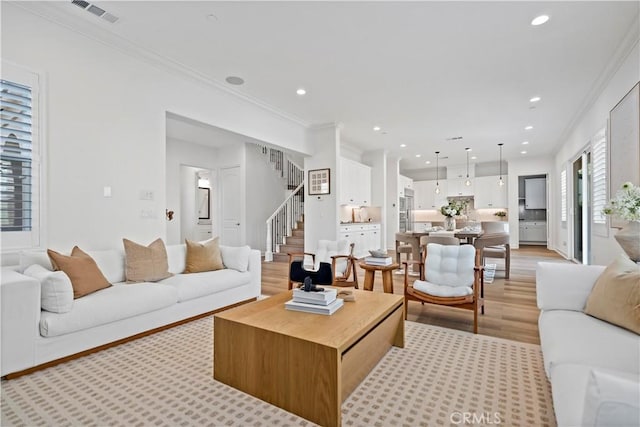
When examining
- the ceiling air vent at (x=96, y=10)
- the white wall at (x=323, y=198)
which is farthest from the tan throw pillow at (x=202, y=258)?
the white wall at (x=323, y=198)

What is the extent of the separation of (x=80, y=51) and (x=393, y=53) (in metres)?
3.34

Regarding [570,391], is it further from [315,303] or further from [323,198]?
[323,198]

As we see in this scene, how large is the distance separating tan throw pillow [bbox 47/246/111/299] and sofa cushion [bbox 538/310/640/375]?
3272mm

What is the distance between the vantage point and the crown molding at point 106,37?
2.89 meters

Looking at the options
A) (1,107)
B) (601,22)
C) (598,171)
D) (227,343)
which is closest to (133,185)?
(1,107)

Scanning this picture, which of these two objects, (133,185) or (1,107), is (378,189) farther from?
(1,107)

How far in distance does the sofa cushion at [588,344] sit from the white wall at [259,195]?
22.2 feet

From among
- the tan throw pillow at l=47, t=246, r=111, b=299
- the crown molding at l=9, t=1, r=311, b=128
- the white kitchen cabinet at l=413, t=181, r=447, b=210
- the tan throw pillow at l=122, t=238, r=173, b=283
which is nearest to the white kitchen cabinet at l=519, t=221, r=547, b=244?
the white kitchen cabinet at l=413, t=181, r=447, b=210

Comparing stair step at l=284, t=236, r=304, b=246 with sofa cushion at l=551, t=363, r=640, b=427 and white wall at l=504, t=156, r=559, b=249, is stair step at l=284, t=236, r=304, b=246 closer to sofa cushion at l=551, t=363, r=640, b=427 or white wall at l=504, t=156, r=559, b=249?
sofa cushion at l=551, t=363, r=640, b=427

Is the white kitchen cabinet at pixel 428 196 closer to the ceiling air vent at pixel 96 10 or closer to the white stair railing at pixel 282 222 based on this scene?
the white stair railing at pixel 282 222

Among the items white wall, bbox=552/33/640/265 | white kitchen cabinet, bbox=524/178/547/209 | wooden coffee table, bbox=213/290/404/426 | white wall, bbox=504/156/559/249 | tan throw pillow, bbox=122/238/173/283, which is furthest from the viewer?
white kitchen cabinet, bbox=524/178/547/209

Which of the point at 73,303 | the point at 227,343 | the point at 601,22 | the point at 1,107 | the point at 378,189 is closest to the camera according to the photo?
the point at 227,343

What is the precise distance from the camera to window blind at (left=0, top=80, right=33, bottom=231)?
9.02ft

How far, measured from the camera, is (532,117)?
236 inches
